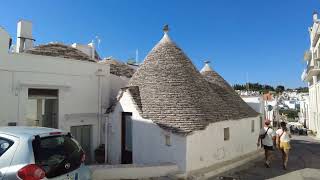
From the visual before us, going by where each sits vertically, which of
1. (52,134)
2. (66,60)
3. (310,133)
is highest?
(66,60)

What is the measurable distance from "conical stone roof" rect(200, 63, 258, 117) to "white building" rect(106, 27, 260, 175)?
0.31 feet

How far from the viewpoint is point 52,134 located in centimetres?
571

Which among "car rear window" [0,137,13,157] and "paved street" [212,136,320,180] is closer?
"car rear window" [0,137,13,157]

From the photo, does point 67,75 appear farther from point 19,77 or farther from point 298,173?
point 298,173

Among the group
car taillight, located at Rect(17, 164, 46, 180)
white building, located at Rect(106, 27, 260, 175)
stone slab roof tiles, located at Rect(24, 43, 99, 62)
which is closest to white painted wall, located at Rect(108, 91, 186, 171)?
white building, located at Rect(106, 27, 260, 175)

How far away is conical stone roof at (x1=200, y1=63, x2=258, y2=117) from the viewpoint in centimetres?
1591

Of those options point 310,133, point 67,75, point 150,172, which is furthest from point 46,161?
point 310,133

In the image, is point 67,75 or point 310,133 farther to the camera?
point 310,133

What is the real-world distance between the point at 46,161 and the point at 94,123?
1039 centimetres

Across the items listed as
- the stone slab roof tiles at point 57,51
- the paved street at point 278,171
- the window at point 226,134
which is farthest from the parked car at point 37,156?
the stone slab roof tiles at point 57,51

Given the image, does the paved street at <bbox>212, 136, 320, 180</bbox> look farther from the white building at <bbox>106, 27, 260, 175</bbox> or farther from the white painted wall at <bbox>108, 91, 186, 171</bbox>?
the white painted wall at <bbox>108, 91, 186, 171</bbox>

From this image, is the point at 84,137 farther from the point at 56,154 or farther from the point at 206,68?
the point at 56,154

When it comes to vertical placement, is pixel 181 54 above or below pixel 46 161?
above

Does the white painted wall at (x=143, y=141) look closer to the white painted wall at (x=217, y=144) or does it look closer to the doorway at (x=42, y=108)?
A: the white painted wall at (x=217, y=144)
